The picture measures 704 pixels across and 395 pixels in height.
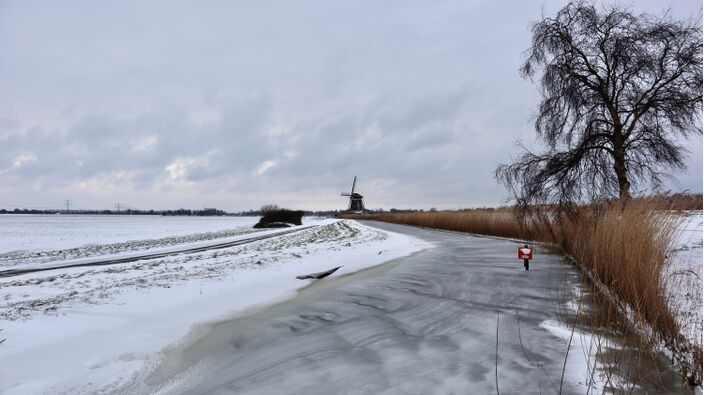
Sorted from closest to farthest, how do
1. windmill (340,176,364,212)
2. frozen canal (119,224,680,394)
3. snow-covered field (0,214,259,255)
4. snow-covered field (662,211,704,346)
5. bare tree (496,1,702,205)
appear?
frozen canal (119,224,680,394) < snow-covered field (662,211,704,346) < bare tree (496,1,702,205) < snow-covered field (0,214,259,255) < windmill (340,176,364,212)

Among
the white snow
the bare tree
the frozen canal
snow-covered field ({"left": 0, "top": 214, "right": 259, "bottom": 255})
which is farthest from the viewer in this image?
snow-covered field ({"left": 0, "top": 214, "right": 259, "bottom": 255})

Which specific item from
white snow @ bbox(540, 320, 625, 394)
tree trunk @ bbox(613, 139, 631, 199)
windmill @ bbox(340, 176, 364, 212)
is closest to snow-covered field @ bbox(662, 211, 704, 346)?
white snow @ bbox(540, 320, 625, 394)

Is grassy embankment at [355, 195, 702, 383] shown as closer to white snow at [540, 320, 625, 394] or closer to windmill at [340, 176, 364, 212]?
white snow at [540, 320, 625, 394]

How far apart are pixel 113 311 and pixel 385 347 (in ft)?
12.5

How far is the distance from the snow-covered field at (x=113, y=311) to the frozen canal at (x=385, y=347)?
427 mm

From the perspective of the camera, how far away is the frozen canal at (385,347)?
124 inches

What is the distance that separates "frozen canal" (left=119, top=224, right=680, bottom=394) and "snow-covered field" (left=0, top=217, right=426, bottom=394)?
427mm

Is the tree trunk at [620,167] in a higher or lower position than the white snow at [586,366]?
higher

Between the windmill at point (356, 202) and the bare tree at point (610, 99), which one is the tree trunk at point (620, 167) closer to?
the bare tree at point (610, 99)

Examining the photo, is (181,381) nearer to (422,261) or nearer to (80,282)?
(80,282)

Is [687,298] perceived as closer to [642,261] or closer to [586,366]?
[642,261]

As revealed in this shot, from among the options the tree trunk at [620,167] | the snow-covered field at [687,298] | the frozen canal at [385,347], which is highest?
the tree trunk at [620,167]

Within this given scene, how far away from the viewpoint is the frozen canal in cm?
315

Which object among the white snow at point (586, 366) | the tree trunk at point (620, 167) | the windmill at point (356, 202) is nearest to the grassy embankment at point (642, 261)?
the white snow at point (586, 366)
